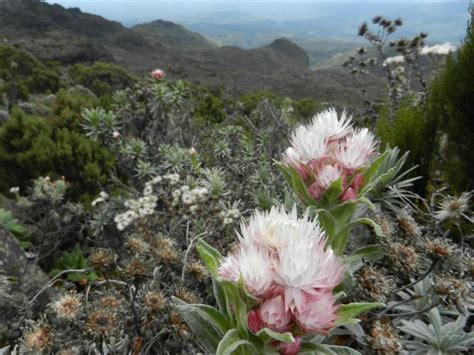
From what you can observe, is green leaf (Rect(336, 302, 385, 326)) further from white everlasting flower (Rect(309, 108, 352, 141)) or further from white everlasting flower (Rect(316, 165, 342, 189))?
white everlasting flower (Rect(309, 108, 352, 141))

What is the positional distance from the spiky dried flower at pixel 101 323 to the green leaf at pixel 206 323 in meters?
0.70

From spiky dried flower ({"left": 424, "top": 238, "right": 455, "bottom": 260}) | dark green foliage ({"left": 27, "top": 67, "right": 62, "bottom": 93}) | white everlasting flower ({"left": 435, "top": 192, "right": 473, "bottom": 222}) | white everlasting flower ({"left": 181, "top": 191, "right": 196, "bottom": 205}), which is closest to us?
spiky dried flower ({"left": 424, "top": 238, "right": 455, "bottom": 260})

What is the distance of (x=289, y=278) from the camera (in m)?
0.99

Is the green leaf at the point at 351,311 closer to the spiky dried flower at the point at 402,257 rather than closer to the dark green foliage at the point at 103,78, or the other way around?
the spiky dried flower at the point at 402,257

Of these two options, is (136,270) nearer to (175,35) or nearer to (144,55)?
(144,55)

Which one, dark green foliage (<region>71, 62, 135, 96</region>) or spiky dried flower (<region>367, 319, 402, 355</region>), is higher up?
spiky dried flower (<region>367, 319, 402, 355</region>)

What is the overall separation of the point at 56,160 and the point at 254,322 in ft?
17.5

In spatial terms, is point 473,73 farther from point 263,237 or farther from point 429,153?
point 263,237

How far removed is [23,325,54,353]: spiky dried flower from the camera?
1.81 metres

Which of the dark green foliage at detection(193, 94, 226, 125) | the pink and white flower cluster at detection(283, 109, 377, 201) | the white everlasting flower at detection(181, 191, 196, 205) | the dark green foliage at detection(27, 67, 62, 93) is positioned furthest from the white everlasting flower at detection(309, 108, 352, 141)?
the dark green foliage at detection(27, 67, 62, 93)

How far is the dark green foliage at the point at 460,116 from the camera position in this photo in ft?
12.4

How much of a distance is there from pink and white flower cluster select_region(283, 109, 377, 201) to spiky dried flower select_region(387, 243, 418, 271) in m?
0.52

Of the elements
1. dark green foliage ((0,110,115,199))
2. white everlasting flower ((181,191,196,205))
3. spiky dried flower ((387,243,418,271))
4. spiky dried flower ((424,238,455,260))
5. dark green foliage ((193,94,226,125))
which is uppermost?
spiky dried flower ((424,238,455,260))

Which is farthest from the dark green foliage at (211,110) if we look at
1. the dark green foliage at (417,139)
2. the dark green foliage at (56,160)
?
the dark green foliage at (417,139)
